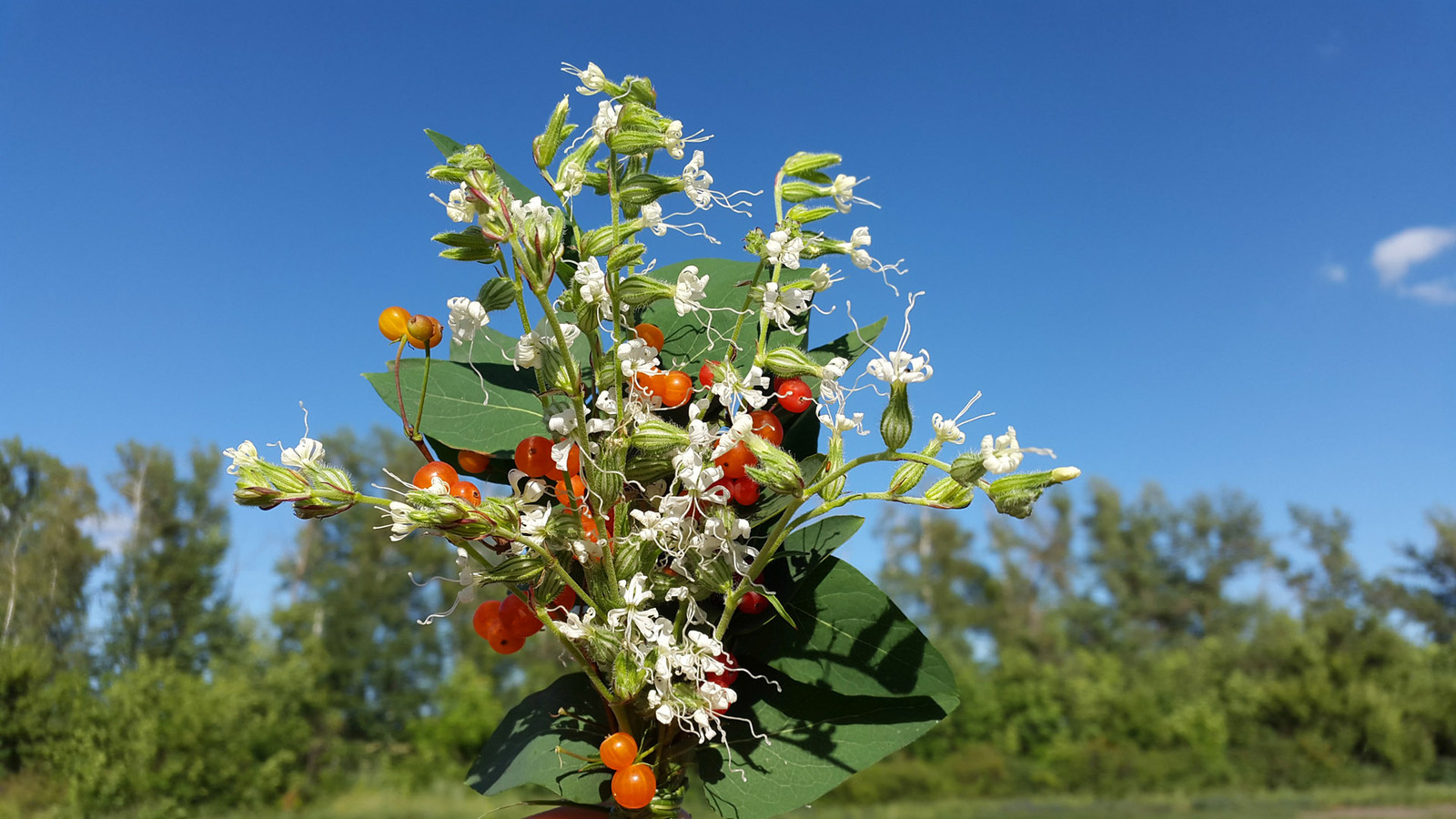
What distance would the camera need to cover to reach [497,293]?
0.74 metres

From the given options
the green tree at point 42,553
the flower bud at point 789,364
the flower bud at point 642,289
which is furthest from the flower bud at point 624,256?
the green tree at point 42,553

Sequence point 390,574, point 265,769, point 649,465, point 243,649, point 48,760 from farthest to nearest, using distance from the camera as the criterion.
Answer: point 390,574 < point 243,649 < point 265,769 < point 48,760 < point 649,465

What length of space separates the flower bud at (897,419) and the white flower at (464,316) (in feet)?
1.16

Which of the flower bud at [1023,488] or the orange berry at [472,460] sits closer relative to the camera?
the flower bud at [1023,488]

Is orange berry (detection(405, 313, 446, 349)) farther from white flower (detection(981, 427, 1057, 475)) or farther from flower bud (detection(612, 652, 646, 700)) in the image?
white flower (detection(981, 427, 1057, 475))

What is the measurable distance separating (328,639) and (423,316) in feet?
47.2

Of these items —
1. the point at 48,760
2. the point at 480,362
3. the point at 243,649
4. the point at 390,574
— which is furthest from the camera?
the point at 390,574

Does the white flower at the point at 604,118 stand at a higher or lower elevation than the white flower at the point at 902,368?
higher

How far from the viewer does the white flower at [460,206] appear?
27.9 inches

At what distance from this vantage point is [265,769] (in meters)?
10.6

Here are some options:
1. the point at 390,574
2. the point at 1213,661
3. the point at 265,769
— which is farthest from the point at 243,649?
the point at 1213,661

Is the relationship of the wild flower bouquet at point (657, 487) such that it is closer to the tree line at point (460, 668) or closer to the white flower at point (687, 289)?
the white flower at point (687, 289)

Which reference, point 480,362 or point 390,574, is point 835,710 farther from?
point 390,574

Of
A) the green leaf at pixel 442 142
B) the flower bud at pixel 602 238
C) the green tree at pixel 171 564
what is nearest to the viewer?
the flower bud at pixel 602 238
